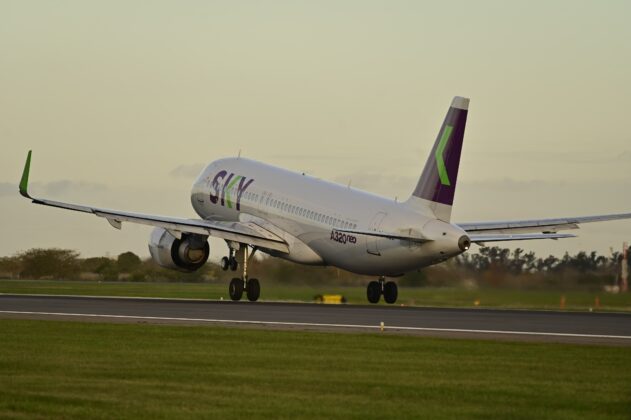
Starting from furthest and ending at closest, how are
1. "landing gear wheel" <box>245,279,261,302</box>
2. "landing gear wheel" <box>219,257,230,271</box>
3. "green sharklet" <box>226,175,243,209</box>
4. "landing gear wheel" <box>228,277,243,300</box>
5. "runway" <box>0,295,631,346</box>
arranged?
"green sharklet" <box>226,175,243,209</box>
"landing gear wheel" <box>219,257,230,271</box>
"landing gear wheel" <box>245,279,261,302</box>
"landing gear wheel" <box>228,277,243,300</box>
"runway" <box>0,295,631,346</box>

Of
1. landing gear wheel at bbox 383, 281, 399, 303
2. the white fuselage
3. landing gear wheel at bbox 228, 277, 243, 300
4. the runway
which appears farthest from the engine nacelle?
landing gear wheel at bbox 383, 281, 399, 303

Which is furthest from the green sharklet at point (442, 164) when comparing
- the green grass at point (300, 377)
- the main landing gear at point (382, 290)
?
the green grass at point (300, 377)

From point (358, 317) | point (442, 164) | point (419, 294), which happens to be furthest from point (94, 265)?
point (358, 317)

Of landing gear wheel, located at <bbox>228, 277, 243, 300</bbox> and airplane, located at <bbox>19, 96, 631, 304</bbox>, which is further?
landing gear wheel, located at <bbox>228, 277, 243, 300</bbox>

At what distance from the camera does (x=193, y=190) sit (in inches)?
2534

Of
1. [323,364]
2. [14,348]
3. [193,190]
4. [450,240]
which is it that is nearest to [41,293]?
[193,190]

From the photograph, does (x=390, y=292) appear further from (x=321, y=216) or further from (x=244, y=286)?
(x=244, y=286)

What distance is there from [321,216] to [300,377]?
1289 inches

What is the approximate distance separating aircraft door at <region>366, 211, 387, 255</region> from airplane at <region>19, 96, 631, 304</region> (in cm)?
5

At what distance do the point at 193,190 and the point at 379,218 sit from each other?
15851 mm

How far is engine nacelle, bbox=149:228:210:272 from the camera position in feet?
186

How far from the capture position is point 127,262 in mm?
76312

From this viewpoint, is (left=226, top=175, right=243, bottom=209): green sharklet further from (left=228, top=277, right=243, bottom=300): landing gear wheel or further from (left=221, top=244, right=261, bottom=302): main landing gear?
(left=228, top=277, right=243, bottom=300): landing gear wheel

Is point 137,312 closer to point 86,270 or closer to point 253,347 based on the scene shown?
point 253,347
